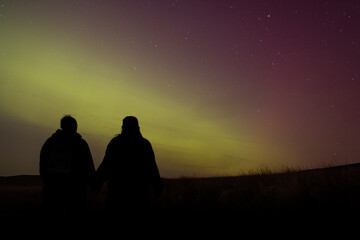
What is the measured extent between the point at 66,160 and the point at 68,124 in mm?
624

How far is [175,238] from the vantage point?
19.1ft

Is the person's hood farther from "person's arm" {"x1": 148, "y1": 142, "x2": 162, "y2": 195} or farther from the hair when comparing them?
"person's arm" {"x1": 148, "y1": 142, "x2": 162, "y2": 195}

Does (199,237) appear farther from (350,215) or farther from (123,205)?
(350,215)

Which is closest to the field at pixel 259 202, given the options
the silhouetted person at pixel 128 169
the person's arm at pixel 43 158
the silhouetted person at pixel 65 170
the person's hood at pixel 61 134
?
the silhouetted person at pixel 128 169

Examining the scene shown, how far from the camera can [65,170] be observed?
6355mm

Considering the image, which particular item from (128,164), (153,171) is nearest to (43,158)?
(128,164)

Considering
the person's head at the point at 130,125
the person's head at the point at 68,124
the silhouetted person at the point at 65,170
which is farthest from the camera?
the person's head at the point at 68,124

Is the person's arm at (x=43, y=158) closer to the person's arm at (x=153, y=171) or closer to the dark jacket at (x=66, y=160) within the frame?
the dark jacket at (x=66, y=160)

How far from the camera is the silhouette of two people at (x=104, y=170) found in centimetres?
583

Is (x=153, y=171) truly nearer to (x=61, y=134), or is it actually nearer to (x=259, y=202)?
(x=61, y=134)

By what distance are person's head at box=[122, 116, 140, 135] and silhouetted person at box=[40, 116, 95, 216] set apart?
1.17 meters

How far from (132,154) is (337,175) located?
276 inches

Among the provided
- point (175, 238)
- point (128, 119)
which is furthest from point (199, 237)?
point (128, 119)

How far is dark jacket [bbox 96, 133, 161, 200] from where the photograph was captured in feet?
19.1
